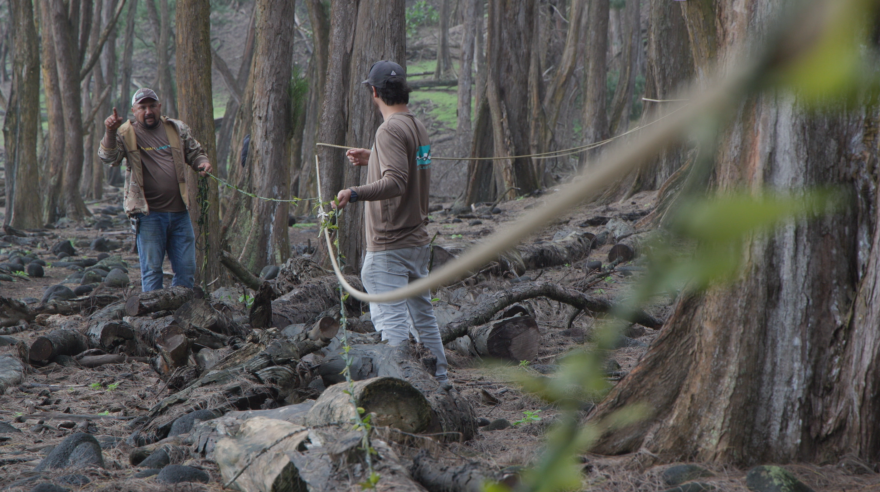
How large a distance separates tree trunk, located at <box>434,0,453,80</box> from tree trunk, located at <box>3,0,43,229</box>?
60.2ft

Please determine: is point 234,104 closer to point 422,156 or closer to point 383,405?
point 422,156

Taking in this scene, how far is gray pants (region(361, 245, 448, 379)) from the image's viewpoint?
3953 millimetres

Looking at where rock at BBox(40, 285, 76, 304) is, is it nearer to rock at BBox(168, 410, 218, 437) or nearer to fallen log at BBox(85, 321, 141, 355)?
fallen log at BBox(85, 321, 141, 355)

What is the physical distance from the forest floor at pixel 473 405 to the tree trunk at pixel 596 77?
10446 mm

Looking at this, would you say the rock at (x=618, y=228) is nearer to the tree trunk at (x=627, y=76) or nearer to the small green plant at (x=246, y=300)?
the small green plant at (x=246, y=300)

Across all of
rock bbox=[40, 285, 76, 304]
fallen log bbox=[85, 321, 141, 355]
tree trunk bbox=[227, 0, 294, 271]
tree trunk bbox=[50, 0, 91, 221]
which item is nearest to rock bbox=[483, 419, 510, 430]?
fallen log bbox=[85, 321, 141, 355]

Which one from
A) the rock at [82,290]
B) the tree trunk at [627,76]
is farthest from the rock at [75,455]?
the tree trunk at [627,76]

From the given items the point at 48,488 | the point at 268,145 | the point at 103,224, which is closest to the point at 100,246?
the point at 103,224

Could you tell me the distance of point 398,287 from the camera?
386 cm

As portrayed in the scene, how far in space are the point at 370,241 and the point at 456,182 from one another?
19372mm

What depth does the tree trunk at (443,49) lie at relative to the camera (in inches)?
1188

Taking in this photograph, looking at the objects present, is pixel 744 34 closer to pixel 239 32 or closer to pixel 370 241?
pixel 370 241

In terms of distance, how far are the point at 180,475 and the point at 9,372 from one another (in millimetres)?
2669

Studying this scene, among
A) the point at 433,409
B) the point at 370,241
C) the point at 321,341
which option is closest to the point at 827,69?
the point at 433,409
